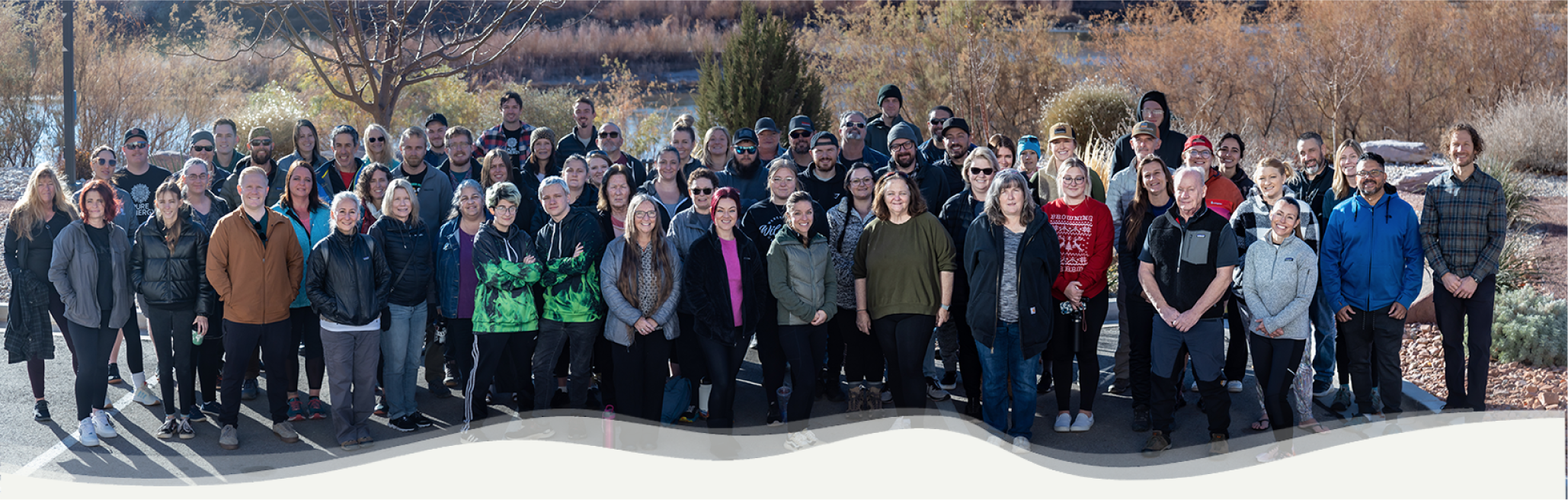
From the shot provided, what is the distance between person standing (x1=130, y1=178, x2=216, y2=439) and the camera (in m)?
5.90

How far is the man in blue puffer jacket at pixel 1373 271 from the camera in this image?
5719 millimetres

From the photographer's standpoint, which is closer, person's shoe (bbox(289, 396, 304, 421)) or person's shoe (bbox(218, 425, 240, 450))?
person's shoe (bbox(218, 425, 240, 450))

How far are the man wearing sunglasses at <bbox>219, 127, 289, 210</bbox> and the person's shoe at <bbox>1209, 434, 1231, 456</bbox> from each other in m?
6.20

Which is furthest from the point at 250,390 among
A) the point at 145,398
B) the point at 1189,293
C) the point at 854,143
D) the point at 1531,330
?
the point at 1531,330

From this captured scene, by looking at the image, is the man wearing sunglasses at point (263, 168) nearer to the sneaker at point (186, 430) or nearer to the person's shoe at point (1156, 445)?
the sneaker at point (186, 430)

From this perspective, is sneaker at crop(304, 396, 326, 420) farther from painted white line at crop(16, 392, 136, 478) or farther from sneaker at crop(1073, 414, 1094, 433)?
sneaker at crop(1073, 414, 1094, 433)

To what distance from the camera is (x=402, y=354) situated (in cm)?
608

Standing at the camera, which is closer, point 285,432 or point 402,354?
point 285,432

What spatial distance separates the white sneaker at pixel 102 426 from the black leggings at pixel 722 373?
3414 mm

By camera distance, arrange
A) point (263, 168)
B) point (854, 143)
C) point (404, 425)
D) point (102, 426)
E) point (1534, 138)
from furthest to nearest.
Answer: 1. point (1534, 138)
2. point (854, 143)
3. point (263, 168)
4. point (404, 425)
5. point (102, 426)

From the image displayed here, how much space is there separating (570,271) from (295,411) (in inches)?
81.4

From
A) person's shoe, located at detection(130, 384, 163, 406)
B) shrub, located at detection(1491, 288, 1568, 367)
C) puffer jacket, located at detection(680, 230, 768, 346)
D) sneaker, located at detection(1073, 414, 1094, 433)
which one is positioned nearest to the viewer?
puffer jacket, located at detection(680, 230, 768, 346)

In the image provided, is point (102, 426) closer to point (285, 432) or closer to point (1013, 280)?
point (285, 432)

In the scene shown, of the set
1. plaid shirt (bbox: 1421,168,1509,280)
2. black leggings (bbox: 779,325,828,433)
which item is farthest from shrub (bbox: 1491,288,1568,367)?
black leggings (bbox: 779,325,828,433)
